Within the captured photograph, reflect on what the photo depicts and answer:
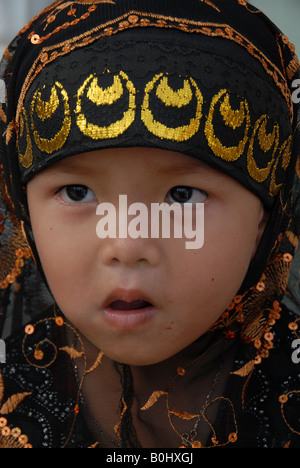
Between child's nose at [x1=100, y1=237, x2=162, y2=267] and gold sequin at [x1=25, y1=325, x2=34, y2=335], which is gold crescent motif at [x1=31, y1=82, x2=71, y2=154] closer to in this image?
child's nose at [x1=100, y1=237, x2=162, y2=267]

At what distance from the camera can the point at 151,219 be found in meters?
1.05

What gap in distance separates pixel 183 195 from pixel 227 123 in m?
0.16

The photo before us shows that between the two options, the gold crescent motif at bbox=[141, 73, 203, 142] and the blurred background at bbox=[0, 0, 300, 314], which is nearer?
the gold crescent motif at bbox=[141, 73, 203, 142]

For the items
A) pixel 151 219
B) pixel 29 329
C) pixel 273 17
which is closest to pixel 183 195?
pixel 151 219

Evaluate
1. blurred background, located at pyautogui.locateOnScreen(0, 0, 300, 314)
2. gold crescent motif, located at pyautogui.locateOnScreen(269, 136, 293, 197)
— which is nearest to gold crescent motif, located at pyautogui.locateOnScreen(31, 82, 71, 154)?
gold crescent motif, located at pyautogui.locateOnScreen(269, 136, 293, 197)

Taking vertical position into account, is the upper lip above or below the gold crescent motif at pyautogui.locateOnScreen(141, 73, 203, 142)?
below

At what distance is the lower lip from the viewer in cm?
110

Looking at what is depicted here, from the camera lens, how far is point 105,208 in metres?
1.07

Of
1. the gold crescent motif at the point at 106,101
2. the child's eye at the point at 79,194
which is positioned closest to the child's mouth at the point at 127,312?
the child's eye at the point at 79,194

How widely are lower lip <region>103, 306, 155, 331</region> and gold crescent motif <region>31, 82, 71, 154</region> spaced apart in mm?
324

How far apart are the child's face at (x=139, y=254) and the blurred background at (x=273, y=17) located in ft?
1.28

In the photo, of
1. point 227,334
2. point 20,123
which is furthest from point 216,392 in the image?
point 20,123

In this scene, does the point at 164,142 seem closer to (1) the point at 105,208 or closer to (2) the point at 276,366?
(1) the point at 105,208

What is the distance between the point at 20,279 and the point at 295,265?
27.6 inches
